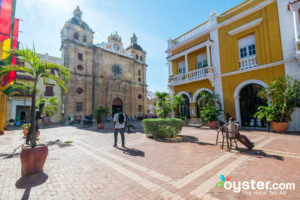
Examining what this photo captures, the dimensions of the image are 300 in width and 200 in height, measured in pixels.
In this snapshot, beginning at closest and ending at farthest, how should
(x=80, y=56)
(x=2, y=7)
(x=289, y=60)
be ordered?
(x=2, y=7) → (x=289, y=60) → (x=80, y=56)

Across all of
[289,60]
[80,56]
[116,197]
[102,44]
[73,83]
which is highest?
[102,44]

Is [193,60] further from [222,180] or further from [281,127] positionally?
[222,180]

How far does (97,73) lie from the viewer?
25.9 m

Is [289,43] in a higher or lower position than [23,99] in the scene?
higher

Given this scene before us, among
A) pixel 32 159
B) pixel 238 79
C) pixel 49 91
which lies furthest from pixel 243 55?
pixel 49 91

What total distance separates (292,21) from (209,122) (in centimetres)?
870

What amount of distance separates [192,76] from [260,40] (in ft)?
18.8

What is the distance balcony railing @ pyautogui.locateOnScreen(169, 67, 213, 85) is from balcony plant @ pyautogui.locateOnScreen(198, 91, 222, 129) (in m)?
1.74

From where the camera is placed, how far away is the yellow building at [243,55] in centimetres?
905

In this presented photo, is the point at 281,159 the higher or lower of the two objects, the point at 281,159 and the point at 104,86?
the lower

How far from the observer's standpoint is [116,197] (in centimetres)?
248

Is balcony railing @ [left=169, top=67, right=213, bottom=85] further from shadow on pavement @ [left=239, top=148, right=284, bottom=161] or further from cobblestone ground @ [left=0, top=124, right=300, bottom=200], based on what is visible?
cobblestone ground @ [left=0, top=124, right=300, bottom=200]

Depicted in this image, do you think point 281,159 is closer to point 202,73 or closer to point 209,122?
point 209,122

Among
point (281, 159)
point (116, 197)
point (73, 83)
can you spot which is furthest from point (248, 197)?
point (73, 83)
